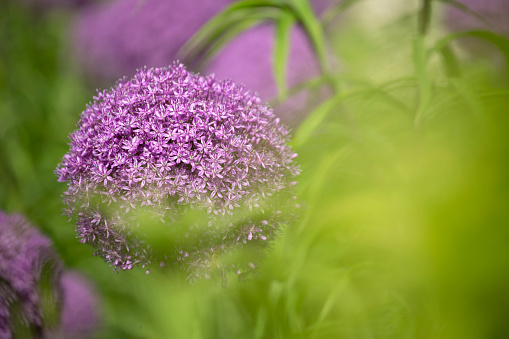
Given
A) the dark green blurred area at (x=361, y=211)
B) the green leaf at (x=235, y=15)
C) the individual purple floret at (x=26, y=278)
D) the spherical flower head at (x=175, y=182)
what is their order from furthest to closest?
the green leaf at (x=235, y=15)
the individual purple floret at (x=26, y=278)
the spherical flower head at (x=175, y=182)
the dark green blurred area at (x=361, y=211)

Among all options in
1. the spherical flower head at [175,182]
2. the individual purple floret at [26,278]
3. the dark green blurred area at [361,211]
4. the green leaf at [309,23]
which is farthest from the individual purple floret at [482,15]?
the individual purple floret at [26,278]

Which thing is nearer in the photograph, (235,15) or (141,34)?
(235,15)

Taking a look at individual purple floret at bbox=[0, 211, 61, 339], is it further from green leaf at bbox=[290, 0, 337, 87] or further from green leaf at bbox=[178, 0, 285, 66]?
green leaf at bbox=[290, 0, 337, 87]

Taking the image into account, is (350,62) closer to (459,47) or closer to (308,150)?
(459,47)

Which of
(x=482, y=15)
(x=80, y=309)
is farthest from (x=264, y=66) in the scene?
(x=80, y=309)

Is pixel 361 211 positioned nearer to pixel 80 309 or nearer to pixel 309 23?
A: pixel 309 23

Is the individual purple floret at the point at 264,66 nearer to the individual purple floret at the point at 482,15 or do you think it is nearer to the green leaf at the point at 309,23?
the green leaf at the point at 309,23

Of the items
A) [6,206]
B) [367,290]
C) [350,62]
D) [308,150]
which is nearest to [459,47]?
[350,62]
